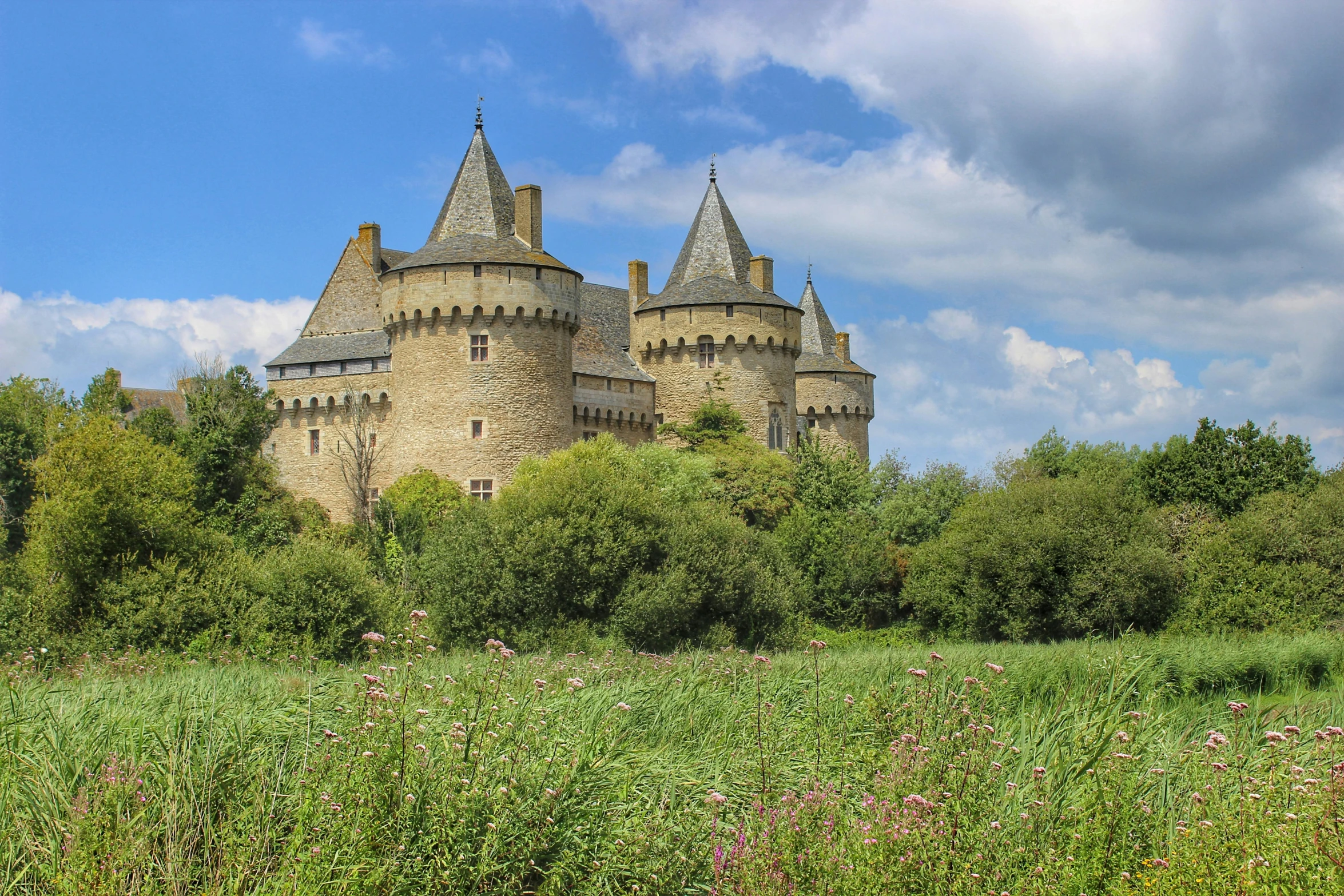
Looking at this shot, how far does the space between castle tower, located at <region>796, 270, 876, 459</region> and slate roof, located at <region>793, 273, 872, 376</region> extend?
24 millimetres

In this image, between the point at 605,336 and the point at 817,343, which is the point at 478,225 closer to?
the point at 605,336

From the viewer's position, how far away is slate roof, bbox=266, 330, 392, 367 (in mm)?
43750

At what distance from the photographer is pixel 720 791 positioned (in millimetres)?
8750

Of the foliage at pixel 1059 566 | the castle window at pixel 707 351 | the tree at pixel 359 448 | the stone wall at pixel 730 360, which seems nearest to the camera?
the foliage at pixel 1059 566

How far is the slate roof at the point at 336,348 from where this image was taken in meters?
43.8

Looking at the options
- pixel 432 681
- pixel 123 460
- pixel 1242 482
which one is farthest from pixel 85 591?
pixel 1242 482

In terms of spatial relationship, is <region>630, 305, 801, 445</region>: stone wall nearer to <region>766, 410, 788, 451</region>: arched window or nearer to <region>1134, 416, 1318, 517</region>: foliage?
<region>766, 410, 788, 451</region>: arched window

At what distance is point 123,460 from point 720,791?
2307 cm

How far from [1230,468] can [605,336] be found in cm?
2179

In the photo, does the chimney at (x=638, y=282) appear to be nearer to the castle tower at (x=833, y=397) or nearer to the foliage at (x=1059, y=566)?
the castle tower at (x=833, y=397)

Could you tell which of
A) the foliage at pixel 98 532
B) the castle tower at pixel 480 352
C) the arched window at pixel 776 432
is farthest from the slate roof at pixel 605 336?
the foliage at pixel 98 532

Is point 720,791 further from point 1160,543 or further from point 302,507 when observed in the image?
point 302,507

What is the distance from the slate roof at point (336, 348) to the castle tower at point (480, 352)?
12.6 feet

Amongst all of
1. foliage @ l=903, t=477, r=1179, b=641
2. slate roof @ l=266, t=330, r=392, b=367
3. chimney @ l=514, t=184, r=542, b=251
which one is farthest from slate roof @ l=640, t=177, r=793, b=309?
foliage @ l=903, t=477, r=1179, b=641
